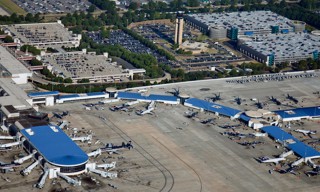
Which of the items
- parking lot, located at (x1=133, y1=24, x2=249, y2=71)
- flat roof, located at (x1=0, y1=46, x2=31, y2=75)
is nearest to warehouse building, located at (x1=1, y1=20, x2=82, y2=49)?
flat roof, located at (x1=0, y1=46, x2=31, y2=75)

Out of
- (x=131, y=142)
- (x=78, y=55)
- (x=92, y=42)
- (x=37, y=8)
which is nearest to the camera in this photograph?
(x=131, y=142)

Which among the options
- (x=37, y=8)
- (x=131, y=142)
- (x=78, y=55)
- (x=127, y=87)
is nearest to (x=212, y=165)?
(x=131, y=142)

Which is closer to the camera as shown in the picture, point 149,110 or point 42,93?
point 149,110

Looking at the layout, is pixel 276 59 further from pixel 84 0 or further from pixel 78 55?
pixel 84 0

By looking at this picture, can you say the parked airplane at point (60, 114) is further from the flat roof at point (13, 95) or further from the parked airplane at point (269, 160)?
the parked airplane at point (269, 160)

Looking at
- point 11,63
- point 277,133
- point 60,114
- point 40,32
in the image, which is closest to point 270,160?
point 277,133

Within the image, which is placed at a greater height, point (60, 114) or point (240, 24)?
point (240, 24)

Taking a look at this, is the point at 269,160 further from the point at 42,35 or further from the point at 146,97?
the point at 42,35
